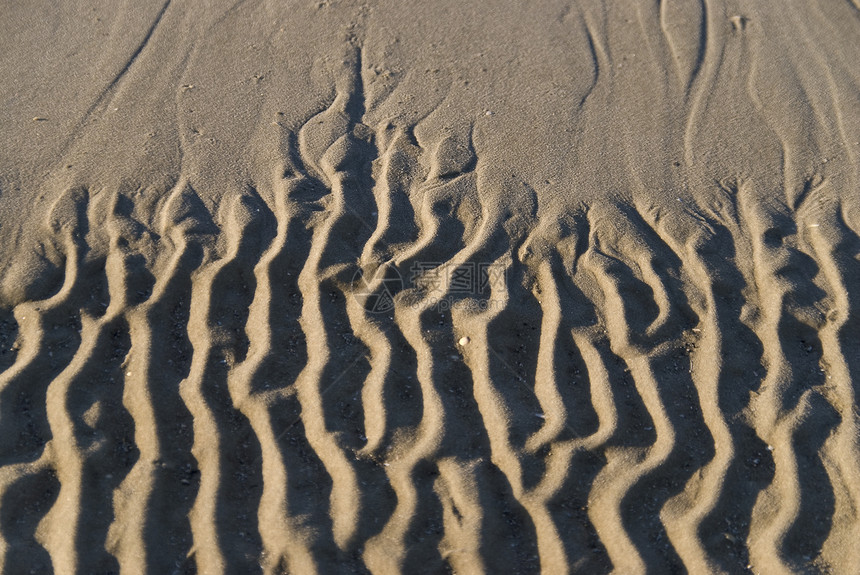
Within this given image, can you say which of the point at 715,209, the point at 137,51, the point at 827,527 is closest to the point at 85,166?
the point at 137,51

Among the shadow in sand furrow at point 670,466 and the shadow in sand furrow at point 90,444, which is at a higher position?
the shadow in sand furrow at point 90,444

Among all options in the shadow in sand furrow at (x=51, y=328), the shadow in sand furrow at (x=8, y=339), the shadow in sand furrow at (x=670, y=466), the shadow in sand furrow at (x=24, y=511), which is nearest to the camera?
the shadow in sand furrow at (x=24, y=511)

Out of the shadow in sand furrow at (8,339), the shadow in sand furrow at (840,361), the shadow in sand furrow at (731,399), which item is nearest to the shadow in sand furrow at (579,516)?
the shadow in sand furrow at (731,399)

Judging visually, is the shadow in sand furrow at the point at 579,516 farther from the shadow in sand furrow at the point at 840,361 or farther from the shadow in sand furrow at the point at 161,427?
the shadow in sand furrow at the point at 161,427

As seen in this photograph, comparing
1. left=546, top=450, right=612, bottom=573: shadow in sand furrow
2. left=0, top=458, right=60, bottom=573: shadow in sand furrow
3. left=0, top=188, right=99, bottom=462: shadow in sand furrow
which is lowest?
left=546, top=450, right=612, bottom=573: shadow in sand furrow

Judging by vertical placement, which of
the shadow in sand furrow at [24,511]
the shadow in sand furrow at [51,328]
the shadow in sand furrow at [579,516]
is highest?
the shadow in sand furrow at [51,328]

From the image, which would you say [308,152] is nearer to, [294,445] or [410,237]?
[410,237]

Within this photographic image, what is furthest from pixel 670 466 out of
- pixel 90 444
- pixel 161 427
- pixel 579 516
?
pixel 90 444

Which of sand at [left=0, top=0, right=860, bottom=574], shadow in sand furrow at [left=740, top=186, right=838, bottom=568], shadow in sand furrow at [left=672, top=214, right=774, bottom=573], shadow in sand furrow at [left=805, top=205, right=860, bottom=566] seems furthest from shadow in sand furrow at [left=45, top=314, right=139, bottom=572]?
shadow in sand furrow at [left=805, top=205, right=860, bottom=566]

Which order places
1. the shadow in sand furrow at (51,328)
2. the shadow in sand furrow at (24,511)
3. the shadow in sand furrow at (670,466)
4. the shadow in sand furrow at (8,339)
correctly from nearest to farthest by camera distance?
the shadow in sand furrow at (24,511) < the shadow in sand furrow at (670,466) < the shadow in sand furrow at (51,328) < the shadow in sand furrow at (8,339)

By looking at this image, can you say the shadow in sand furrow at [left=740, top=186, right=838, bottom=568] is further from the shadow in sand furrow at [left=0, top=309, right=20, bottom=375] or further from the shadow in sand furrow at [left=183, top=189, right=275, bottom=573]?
the shadow in sand furrow at [left=0, top=309, right=20, bottom=375]
